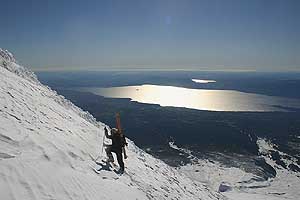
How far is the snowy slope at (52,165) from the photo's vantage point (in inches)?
333

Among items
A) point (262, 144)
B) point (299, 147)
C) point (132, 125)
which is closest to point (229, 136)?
point (262, 144)

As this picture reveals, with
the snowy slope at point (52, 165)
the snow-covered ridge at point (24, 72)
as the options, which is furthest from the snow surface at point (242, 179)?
the snowy slope at point (52, 165)

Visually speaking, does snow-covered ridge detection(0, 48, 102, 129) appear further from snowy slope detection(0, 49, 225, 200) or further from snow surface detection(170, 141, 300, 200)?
snow surface detection(170, 141, 300, 200)

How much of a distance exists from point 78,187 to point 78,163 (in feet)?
7.41

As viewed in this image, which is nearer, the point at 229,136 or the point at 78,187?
the point at 78,187

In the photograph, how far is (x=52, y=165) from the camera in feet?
33.5

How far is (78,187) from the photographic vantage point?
954 cm

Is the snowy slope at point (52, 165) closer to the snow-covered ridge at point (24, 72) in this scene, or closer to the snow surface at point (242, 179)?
the snow-covered ridge at point (24, 72)

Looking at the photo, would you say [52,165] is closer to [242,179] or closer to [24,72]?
[24,72]

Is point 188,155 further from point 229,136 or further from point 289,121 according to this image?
point 289,121

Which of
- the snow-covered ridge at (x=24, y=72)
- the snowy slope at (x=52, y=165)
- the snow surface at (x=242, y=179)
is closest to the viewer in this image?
the snowy slope at (x=52, y=165)

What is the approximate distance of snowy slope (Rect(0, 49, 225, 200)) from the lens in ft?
27.7

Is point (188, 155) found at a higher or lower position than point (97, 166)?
lower

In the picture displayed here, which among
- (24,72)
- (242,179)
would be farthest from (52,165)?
(242,179)
